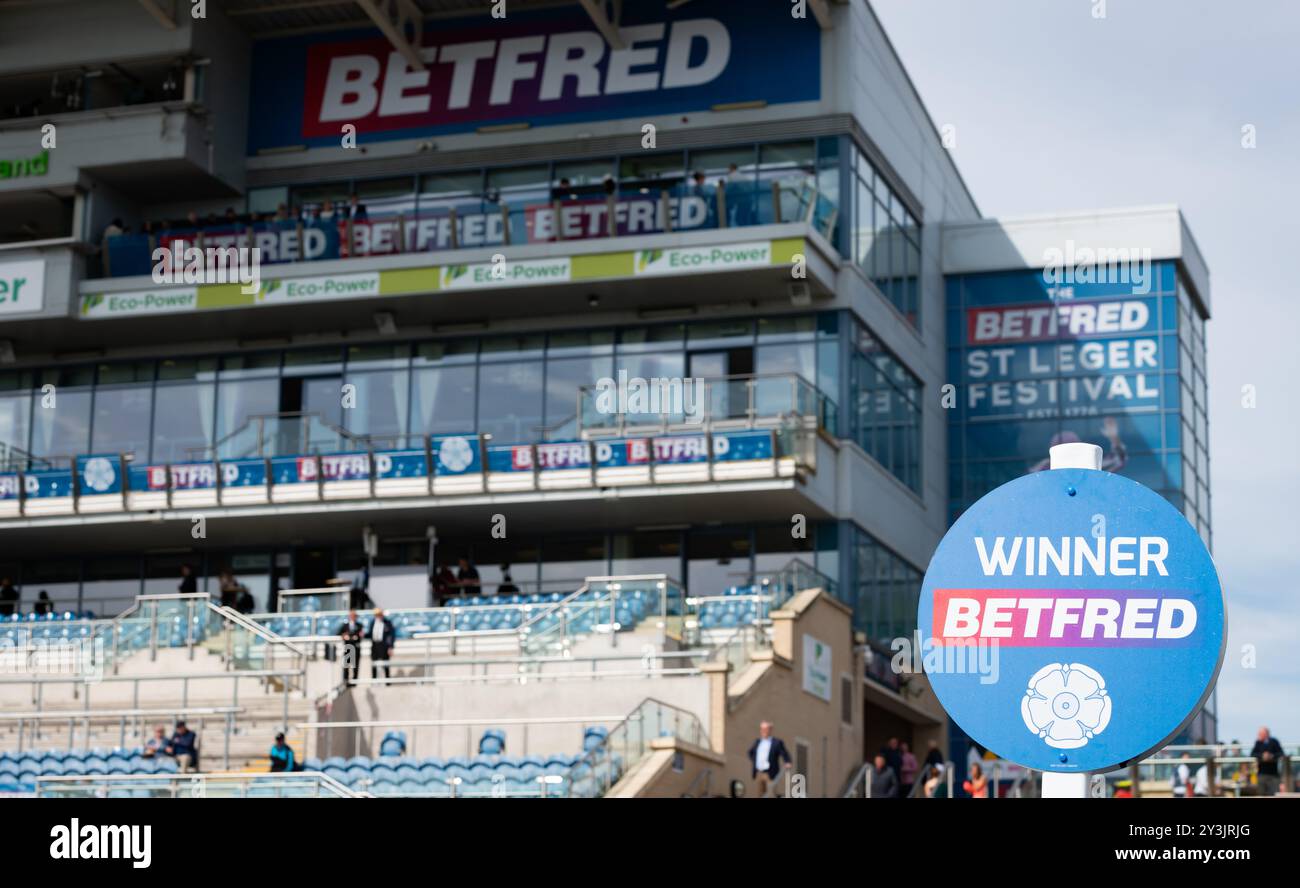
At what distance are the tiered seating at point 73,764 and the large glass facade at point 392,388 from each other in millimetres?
12974

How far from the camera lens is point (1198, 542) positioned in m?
4.52

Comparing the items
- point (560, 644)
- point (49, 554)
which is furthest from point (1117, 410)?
point (49, 554)

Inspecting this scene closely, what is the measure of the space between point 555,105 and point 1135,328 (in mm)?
16417

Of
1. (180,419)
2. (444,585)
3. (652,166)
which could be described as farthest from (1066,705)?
(180,419)

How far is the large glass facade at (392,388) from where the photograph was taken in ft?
131

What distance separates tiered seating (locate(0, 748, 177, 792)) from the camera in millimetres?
26453

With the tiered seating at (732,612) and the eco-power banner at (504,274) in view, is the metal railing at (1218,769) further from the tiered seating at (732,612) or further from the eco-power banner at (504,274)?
the eco-power banner at (504,274)

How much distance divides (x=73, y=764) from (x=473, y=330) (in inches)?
659

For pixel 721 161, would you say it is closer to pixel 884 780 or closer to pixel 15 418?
pixel 884 780

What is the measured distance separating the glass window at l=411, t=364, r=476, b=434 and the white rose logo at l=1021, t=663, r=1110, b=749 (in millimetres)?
36676

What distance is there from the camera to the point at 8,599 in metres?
41.9

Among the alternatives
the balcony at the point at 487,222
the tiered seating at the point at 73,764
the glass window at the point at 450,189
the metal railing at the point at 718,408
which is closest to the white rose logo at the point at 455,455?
the metal railing at the point at 718,408

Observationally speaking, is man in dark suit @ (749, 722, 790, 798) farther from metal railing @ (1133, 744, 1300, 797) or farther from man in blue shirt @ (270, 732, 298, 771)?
man in blue shirt @ (270, 732, 298, 771)
